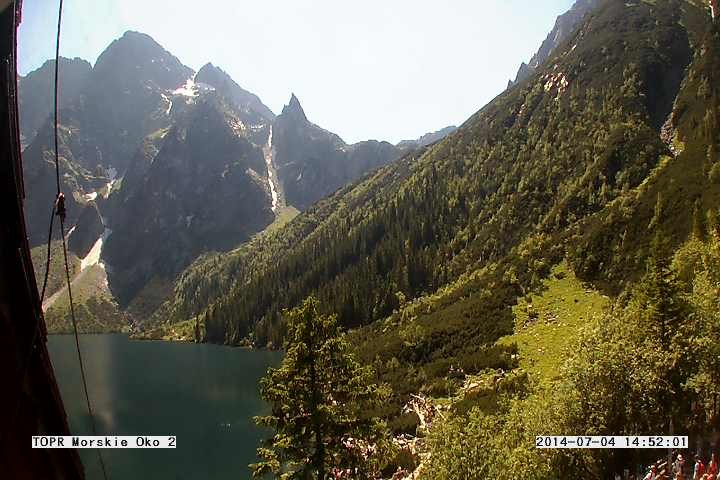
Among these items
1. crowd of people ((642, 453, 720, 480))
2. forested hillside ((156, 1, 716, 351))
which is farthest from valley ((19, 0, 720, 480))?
crowd of people ((642, 453, 720, 480))

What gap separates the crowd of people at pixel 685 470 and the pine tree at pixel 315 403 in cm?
1086

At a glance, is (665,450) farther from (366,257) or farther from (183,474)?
(366,257)

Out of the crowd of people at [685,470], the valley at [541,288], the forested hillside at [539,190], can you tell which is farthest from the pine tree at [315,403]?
the forested hillside at [539,190]

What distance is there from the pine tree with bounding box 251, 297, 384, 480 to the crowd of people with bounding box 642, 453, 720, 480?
428 inches

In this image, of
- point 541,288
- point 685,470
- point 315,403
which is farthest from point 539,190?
point 315,403

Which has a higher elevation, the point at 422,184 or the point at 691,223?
the point at 422,184

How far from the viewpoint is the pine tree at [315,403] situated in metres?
18.8

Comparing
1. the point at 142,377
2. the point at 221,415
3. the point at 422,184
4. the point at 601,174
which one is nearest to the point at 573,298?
the point at 601,174

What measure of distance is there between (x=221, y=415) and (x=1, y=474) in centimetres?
7539

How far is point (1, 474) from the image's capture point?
4215mm

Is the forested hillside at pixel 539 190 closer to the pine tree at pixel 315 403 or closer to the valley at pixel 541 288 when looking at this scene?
the valley at pixel 541 288

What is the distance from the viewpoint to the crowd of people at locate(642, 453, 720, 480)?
1620 cm

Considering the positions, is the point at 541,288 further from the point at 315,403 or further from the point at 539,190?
the point at 315,403

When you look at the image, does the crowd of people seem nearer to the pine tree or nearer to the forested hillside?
the pine tree
